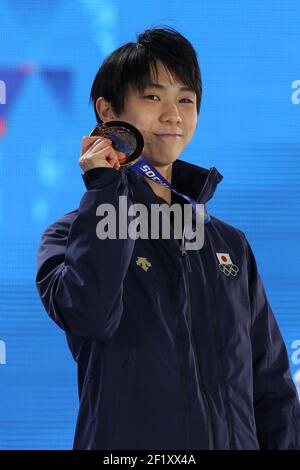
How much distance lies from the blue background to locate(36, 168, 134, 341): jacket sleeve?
105 cm

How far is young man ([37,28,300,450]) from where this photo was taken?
4.83 ft

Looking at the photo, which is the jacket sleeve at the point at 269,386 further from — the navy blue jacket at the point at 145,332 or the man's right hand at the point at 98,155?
the man's right hand at the point at 98,155

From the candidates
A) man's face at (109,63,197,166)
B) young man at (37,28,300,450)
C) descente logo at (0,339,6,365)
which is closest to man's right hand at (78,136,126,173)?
young man at (37,28,300,450)

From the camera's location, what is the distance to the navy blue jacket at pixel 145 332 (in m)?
1.45

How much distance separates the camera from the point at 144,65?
1.75 m

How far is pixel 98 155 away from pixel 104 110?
28 centimetres

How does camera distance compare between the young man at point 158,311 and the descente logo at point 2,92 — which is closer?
the young man at point 158,311

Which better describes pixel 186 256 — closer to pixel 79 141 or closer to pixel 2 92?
pixel 79 141

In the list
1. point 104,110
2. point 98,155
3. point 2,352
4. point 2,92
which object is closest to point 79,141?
point 2,92

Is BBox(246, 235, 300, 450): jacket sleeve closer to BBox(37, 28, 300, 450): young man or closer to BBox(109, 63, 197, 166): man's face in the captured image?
BBox(37, 28, 300, 450): young man

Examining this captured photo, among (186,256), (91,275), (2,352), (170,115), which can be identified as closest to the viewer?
(91,275)

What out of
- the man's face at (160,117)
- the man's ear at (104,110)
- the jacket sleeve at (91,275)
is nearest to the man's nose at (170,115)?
the man's face at (160,117)

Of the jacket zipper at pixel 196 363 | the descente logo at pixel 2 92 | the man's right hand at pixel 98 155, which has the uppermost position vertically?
the descente logo at pixel 2 92

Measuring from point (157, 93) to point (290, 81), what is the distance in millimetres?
1000
